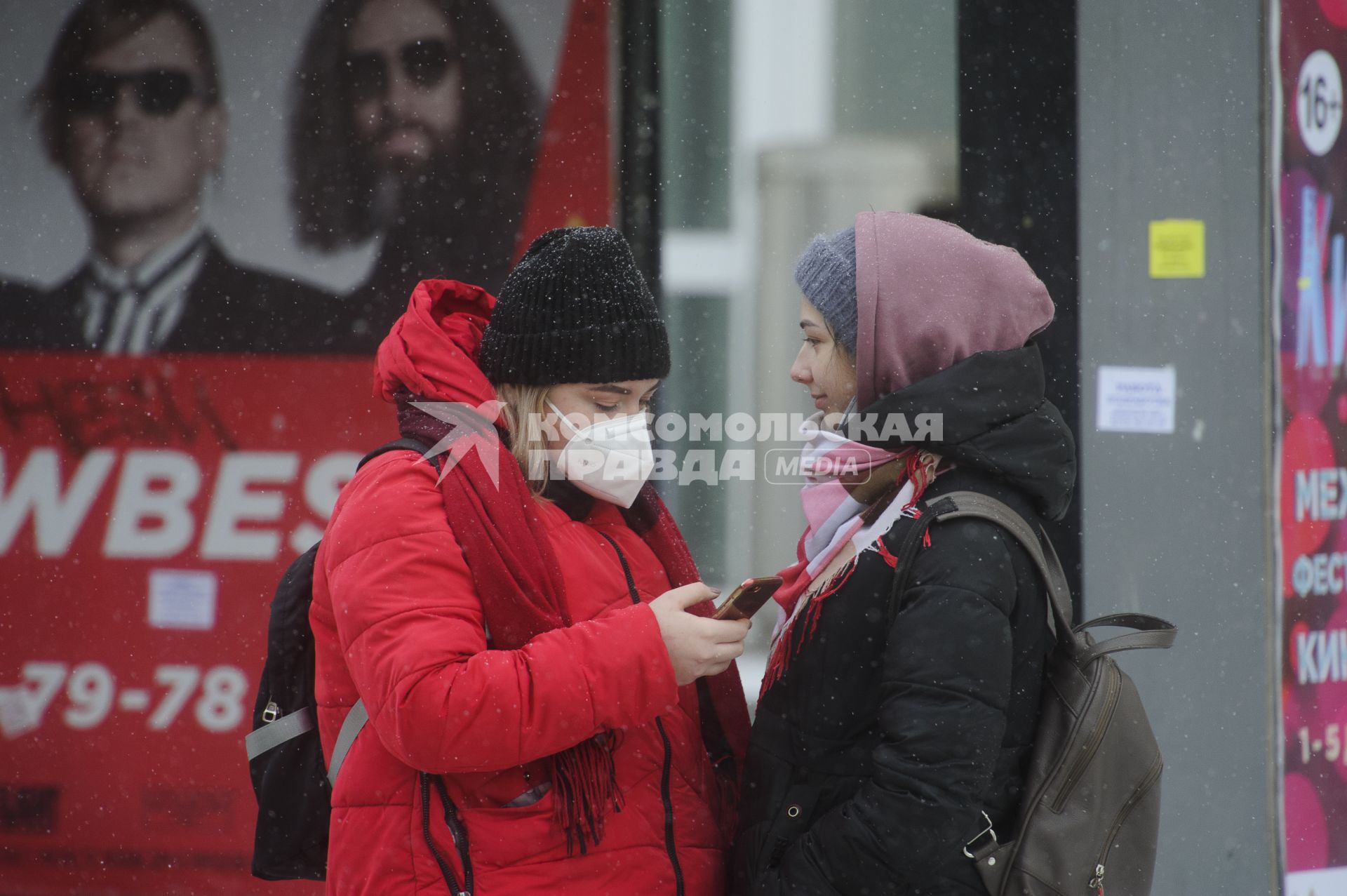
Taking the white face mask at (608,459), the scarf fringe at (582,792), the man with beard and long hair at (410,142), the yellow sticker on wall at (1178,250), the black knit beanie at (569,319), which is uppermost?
the man with beard and long hair at (410,142)

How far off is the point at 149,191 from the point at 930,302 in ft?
10.8

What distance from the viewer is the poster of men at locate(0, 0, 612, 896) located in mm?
4074

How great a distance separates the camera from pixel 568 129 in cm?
406

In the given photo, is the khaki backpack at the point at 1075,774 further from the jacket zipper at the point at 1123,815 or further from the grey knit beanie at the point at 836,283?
the grey knit beanie at the point at 836,283

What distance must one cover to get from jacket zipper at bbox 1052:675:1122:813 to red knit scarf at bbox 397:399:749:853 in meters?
0.70

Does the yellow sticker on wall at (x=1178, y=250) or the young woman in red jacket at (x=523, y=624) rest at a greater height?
the yellow sticker on wall at (x=1178, y=250)

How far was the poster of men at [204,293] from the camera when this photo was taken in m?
4.07

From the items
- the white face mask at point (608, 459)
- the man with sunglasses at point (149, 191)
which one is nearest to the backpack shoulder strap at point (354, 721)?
the white face mask at point (608, 459)

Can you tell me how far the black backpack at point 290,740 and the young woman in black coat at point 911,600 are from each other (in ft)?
2.52

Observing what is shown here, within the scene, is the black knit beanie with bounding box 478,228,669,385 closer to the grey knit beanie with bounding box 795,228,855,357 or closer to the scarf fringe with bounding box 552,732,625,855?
the grey knit beanie with bounding box 795,228,855,357

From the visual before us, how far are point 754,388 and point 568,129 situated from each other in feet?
3.79

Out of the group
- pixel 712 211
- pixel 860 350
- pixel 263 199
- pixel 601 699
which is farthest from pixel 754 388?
pixel 601 699

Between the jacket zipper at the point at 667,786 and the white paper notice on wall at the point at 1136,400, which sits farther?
the white paper notice on wall at the point at 1136,400

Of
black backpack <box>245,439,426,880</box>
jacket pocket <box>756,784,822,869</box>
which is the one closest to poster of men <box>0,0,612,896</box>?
black backpack <box>245,439,426,880</box>
